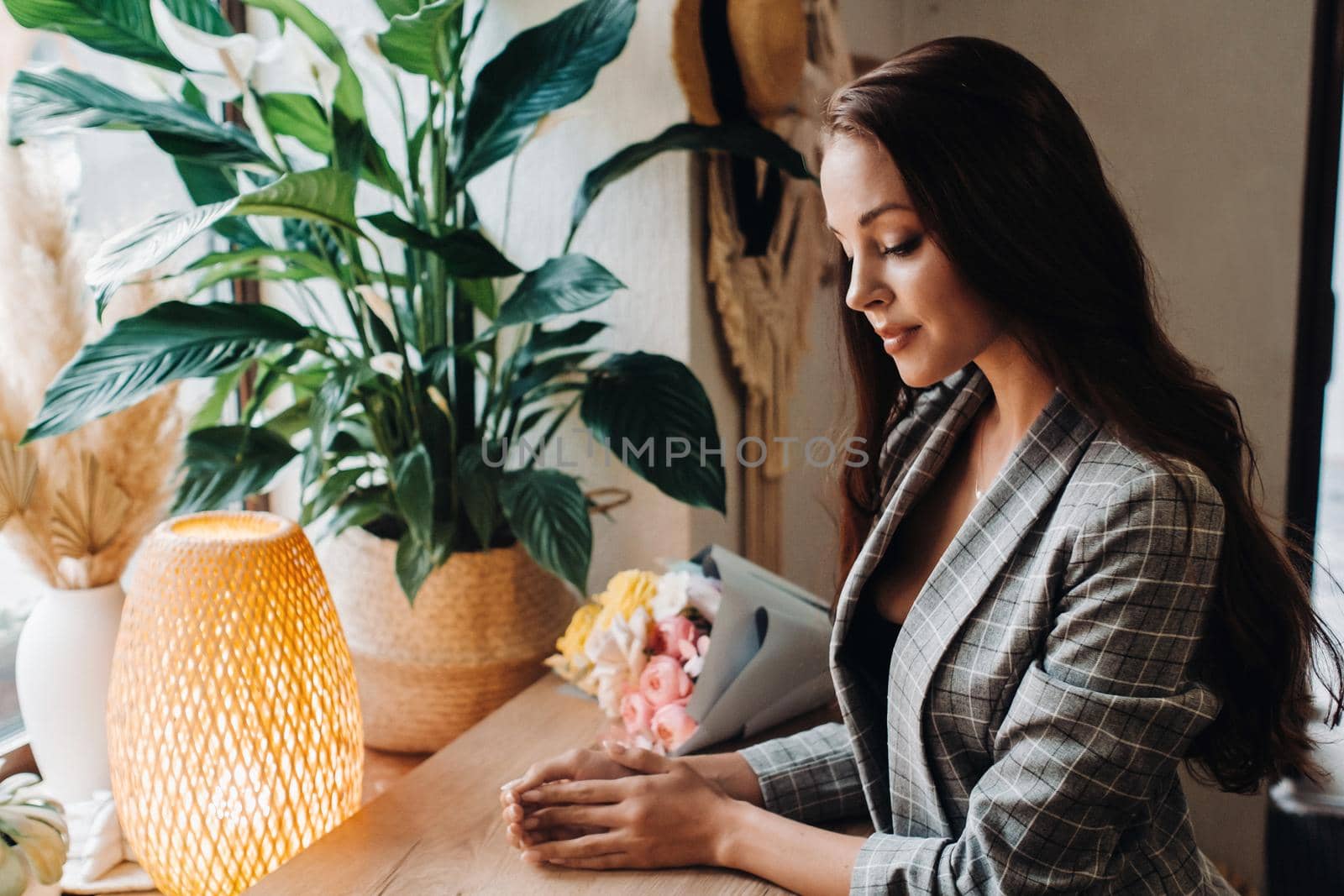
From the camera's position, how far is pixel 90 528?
1.21m

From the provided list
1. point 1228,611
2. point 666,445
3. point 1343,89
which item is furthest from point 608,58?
point 1343,89

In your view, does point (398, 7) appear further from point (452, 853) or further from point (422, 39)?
point (452, 853)

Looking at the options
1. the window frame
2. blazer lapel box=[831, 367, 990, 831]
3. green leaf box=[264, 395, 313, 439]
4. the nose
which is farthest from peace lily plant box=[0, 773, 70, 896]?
the window frame

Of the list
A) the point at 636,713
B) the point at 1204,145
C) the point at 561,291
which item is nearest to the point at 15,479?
the point at 561,291

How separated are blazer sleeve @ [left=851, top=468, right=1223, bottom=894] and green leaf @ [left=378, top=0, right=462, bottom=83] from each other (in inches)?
32.8

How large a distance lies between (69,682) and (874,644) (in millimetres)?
929

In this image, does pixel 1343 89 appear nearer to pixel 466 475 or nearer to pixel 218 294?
pixel 466 475

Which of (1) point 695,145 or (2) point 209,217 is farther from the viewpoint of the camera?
(1) point 695,145

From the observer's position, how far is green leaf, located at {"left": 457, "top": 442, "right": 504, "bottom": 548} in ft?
4.27

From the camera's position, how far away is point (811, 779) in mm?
1135

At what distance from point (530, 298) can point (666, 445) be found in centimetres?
25

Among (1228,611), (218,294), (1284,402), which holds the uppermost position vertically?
(218,294)

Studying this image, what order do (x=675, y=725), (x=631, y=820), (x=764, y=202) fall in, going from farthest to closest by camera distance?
1. (x=764, y=202)
2. (x=675, y=725)
3. (x=631, y=820)

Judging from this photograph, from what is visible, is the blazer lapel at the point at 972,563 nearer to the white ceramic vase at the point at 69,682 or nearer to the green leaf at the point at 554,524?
the green leaf at the point at 554,524
